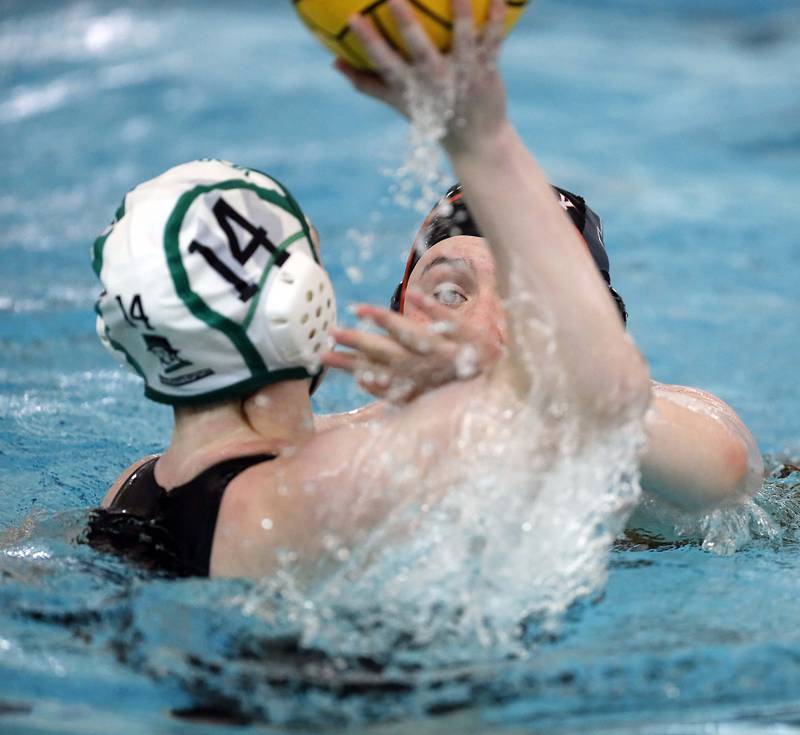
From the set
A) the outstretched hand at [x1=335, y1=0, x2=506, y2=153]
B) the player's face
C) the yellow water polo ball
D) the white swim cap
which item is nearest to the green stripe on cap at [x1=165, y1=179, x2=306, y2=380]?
the white swim cap

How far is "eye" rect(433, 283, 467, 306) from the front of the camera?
115 inches

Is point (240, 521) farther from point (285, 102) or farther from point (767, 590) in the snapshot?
point (285, 102)

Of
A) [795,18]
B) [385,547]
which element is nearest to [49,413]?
[385,547]

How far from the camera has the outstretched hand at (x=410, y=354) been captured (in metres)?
2.04

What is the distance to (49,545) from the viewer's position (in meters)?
2.66

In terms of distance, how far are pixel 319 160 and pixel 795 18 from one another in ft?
15.7

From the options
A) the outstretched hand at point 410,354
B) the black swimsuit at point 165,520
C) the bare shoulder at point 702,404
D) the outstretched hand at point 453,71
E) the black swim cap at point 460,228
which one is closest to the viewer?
the outstretched hand at point 453,71

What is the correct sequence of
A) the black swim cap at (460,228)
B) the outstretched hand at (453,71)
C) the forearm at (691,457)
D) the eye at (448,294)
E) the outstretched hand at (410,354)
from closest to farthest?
the outstretched hand at (453,71)
the outstretched hand at (410,354)
the forearm at (691,457)
the eye at (448,294)
the black swim cap at (460,228)

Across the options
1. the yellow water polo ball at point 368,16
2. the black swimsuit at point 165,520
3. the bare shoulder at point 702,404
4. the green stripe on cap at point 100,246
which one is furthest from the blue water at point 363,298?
the yellow water polo ball at point 368,16

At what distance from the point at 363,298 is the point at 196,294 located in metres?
3.78

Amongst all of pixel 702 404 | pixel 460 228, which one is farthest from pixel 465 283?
pixel 702 404

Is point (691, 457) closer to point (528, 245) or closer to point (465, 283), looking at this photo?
point (465, 283)

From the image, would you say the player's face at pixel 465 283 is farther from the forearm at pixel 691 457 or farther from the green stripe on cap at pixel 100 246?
the green stripe on cap at pixel 100 246

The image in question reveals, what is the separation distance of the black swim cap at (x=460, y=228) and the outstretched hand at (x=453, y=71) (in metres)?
1.34
